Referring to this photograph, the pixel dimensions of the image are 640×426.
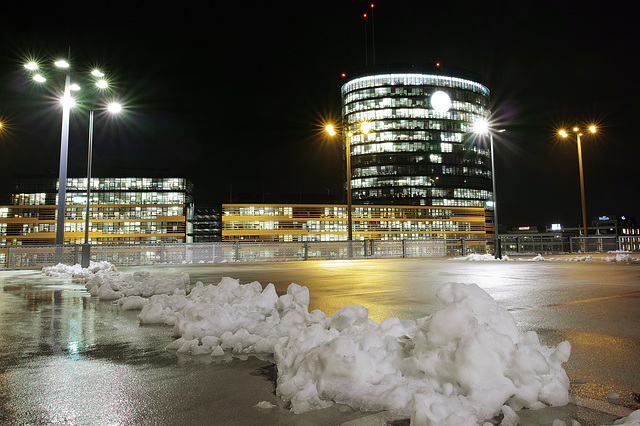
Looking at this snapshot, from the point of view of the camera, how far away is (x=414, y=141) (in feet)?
437

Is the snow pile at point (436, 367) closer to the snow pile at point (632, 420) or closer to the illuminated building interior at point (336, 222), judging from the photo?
the snow pile at point (632, 420)

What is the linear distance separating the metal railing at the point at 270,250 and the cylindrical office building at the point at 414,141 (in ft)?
321

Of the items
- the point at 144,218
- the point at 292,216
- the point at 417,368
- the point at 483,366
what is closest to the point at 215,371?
the point at 417,368

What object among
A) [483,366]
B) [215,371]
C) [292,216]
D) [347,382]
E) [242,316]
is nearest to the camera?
[483,366]

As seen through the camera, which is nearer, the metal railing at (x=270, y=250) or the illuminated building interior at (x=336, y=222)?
the metal railing at (x=270, y=250)

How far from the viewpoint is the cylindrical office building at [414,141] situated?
5197 inches

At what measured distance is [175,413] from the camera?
263 cm

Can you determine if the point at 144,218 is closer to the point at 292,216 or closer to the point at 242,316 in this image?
the point at 292,216

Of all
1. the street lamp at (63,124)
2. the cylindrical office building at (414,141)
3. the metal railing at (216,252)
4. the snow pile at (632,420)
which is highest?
the cylindrical office building at (414,141)

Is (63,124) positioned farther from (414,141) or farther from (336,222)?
(414,141)

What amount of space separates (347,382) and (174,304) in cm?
424

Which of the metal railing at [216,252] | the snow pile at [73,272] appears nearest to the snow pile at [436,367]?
the snow pile at [73,272]

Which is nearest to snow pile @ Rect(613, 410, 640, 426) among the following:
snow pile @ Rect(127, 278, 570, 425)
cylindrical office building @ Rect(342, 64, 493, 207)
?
snow pile @ Rect(127, 278, 570, 425)

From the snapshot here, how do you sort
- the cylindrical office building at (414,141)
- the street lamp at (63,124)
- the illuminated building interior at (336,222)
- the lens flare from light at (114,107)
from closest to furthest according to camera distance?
the street lamp at (63,124) → the lens flare from light at (114,107) → the illuminated building interior at (336,222) → the cylindrical office building at (414,141)
